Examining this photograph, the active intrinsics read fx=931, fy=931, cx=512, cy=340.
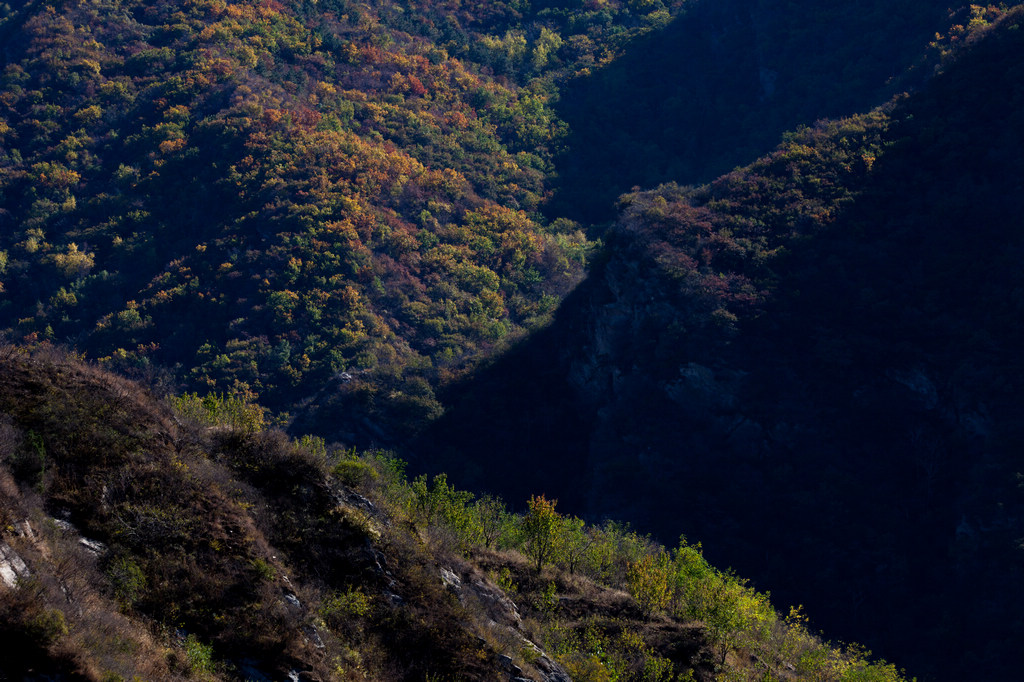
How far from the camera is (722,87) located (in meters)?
117

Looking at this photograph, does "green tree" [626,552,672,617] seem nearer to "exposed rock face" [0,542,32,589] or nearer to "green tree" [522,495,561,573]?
"green tree" [522,495,561,573]

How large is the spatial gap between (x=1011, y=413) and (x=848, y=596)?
1479cm

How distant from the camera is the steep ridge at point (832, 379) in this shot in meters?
52.7

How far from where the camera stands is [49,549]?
56.9 feet

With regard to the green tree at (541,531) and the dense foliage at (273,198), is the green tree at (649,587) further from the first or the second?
the dense foliage at (273,198)

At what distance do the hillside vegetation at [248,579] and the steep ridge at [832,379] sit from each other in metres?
24.1

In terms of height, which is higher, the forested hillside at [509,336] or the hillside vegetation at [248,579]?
the forested hillside at [509,336]

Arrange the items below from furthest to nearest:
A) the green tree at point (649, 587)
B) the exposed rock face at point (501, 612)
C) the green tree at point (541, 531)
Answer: the green tree at point (541, 531) → the green tree at point (649, 587) → the exposed rock face at point (501, 612)

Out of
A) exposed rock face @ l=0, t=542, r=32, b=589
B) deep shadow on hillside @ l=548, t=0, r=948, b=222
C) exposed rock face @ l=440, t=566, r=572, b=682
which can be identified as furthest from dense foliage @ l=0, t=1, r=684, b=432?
exposed rock face @ l=0, t=542, r=32, b=589

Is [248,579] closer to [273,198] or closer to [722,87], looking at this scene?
[273,198]

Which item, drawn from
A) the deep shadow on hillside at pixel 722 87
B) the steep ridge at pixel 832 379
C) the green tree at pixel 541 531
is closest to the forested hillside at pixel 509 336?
the steep ridge at pixel 832 379

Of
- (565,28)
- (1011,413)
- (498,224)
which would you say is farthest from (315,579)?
(565,28)

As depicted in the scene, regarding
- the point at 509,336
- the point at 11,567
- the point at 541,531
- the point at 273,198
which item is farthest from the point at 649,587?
the point at 273,198

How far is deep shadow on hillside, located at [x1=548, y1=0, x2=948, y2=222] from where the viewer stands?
98312 millimetres
